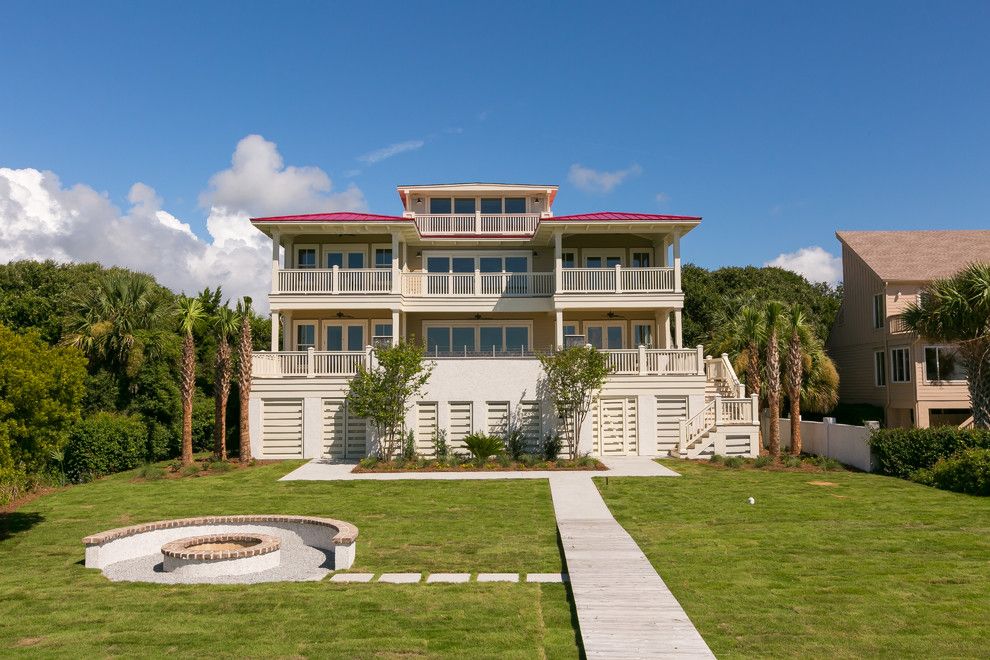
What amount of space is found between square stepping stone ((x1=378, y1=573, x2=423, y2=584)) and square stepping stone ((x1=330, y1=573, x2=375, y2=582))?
7.4 inches

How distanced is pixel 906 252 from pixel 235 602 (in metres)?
33.0

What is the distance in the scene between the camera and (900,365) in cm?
2916

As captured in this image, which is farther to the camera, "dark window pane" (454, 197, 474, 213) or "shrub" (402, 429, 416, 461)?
"dark window pane" (454, 197, 474, 213)

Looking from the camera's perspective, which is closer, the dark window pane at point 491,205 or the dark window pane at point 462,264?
the dark window pane at point 462,264

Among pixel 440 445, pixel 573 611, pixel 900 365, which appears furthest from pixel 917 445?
pixel 573 611

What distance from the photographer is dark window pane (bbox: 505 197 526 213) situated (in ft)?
101

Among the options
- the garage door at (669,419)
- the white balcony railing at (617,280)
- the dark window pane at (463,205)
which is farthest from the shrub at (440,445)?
the dark window pane at (463,205)

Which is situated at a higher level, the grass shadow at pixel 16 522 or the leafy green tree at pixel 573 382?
the leafy green tree at pixel 573 382

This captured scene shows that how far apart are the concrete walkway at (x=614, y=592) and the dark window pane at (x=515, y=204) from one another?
1729 cm

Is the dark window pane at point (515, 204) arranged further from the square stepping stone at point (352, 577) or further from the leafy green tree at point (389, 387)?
the square stepping stone at point (352, 577)

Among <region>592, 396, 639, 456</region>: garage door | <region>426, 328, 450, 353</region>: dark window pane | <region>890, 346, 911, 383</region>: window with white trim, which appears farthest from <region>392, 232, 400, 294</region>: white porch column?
<region>890, 346, 911, 383</region>: window with white trim

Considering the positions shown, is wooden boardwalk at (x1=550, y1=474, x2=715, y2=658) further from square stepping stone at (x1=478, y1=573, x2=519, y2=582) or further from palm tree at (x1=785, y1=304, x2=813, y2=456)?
palm tree at (x1=785, y1=304, x2=813, y2=456)

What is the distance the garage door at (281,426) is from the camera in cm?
2352

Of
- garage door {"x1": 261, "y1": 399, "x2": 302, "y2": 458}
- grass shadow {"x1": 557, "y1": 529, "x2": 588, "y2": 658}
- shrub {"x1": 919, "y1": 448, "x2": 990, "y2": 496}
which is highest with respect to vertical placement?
garage door {"x1": 261, "y1": 399, "x2": 302, "y2": 458}
